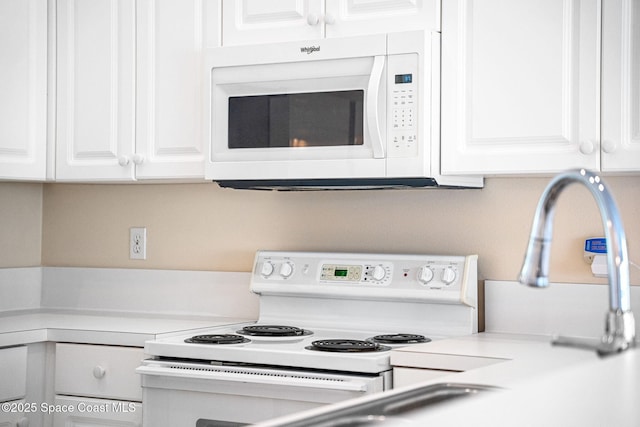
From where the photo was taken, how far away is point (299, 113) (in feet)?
9.43

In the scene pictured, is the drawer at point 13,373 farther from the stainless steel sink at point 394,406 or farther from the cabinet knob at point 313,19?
the stainless steel sink at point 394,406

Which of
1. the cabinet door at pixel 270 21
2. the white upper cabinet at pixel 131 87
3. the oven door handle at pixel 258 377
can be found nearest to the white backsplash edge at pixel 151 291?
the white upper cabinet at pixel 131 87

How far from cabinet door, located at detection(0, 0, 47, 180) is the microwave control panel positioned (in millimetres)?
1307

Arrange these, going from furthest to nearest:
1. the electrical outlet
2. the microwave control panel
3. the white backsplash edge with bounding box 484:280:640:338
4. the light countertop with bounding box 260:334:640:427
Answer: the electrical outlet
the white backsplash edge with bounding box 484:280:640:338
the microwave control panel
the light countertop with bounding box 260:334:640:427

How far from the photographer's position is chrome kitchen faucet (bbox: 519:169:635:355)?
123cm

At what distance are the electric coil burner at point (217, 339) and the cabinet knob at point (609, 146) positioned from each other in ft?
3.70

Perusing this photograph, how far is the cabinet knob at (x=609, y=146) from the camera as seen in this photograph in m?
2.50

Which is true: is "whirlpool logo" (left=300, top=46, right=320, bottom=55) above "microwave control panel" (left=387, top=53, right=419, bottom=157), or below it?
above

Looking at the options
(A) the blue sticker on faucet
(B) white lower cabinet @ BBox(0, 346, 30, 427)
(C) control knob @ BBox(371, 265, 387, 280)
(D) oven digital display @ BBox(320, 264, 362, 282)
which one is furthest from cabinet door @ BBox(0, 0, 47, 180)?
(A) the blue sticker on faucet

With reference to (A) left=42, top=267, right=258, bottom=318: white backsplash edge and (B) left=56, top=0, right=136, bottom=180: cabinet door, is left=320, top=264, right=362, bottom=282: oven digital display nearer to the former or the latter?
(A) left=42, top=267, right=258, bottom=318: white backsplash edge

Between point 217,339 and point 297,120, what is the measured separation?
69 cm

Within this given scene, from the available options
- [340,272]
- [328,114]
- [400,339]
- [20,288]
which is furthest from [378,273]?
[20,288]

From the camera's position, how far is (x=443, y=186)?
285cm

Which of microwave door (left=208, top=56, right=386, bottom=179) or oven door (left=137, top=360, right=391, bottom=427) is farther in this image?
microwave door (left=208, top=56, right=386, bottom=179)
